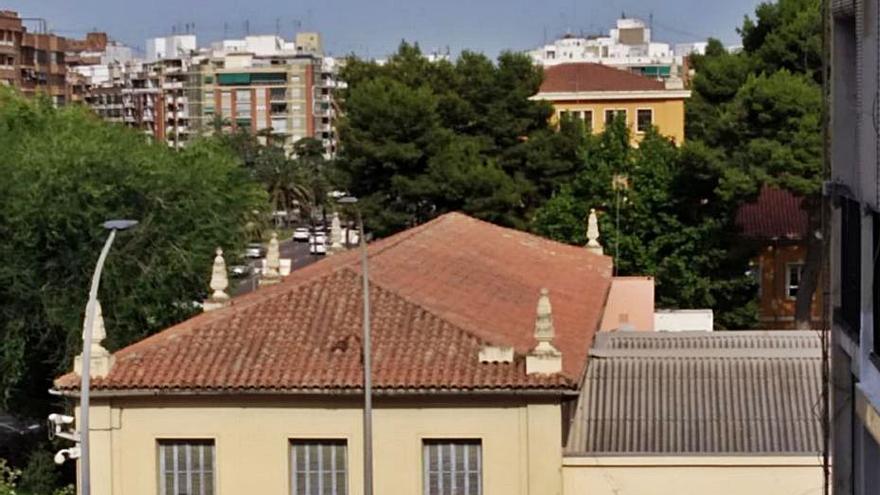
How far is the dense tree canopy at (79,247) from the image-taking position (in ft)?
117

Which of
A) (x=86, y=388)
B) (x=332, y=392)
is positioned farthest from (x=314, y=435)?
(x=86, y=388)

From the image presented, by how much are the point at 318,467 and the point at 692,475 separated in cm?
506

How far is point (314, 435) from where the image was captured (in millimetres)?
22469

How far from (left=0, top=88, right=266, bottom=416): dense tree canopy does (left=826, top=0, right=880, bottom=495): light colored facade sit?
Result: 21126 millimetres

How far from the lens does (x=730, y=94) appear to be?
143 feet

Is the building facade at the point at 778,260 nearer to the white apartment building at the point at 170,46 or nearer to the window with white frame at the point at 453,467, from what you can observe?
the window with white frame at the point at 453,467

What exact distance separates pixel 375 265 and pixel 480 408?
5.33 meters

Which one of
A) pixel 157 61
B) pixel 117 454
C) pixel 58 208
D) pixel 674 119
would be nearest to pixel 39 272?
pixel 58 208

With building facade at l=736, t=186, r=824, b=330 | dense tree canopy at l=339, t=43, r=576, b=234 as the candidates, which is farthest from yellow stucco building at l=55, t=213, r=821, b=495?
building facade at l=736, t=186, r=824, b=330

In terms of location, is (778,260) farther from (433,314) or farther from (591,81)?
(433,314)

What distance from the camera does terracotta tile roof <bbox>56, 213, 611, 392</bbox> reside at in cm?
2216

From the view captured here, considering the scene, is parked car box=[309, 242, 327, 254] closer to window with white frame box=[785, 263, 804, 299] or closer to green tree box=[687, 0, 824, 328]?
window with white frame box=[785, 263, 804, 299]

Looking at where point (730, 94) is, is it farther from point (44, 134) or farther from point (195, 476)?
point (195, 476)

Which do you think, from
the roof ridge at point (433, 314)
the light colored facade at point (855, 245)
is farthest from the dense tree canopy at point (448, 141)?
the light colored facade at point (855, 245)
